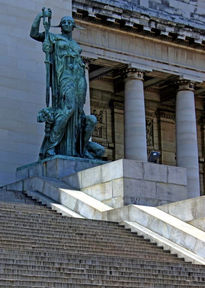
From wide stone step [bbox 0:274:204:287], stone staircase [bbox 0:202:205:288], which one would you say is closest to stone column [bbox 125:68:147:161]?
stone staircase [bbox 0:202:205:288]

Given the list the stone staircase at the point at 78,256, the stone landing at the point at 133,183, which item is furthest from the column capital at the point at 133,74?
the stone staircase at the point at 78,256

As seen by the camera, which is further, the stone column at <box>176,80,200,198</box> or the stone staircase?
the stone column at <box>176,80,200,198</box>

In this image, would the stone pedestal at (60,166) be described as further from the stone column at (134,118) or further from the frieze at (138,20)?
the frieze at (138,20)

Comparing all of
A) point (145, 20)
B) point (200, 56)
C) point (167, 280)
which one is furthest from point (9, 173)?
point (167, 280)

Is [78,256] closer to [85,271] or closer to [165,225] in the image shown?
[85,271]

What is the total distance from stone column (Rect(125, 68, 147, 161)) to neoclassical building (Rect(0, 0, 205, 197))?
1.7 inches

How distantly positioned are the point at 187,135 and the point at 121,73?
427cm

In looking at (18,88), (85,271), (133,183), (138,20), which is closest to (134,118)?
(138,20)

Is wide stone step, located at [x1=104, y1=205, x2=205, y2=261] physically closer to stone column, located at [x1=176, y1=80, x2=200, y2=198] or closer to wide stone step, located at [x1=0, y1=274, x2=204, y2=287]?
wide stone step, located at [x1=0, y1=274, x2=204, y2=287]

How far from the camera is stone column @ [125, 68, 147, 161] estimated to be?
3562 centimetres

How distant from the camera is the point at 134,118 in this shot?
3606 cm

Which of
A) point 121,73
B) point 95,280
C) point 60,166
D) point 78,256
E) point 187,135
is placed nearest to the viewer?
point 95,280

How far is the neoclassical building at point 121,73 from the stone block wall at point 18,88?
4cm

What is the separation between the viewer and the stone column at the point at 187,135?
122 feet
